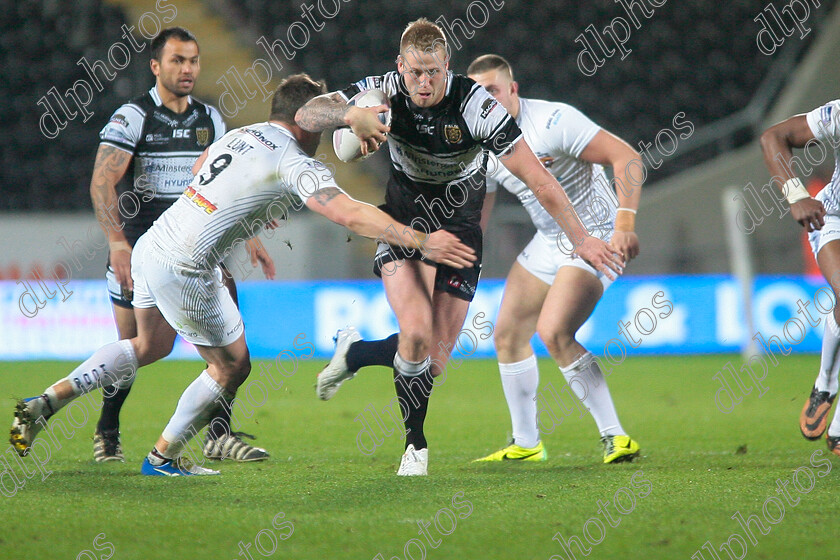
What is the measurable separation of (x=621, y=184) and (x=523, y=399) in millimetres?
1435

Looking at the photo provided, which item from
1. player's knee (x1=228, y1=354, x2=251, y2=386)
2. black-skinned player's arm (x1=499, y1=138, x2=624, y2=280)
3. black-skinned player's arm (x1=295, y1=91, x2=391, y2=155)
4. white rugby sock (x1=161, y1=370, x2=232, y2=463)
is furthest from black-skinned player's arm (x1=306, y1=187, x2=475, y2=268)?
white rugby sock (x1=161, y1=370, x2=232, y2=463)

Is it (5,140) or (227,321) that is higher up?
(5,140)

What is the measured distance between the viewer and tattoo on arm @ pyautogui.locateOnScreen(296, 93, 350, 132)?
4066mm

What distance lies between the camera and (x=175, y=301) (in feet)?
14.1

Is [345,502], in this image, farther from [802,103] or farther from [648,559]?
[802,103]

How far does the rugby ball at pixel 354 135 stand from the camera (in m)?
4.31

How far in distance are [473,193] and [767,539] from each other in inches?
99.5

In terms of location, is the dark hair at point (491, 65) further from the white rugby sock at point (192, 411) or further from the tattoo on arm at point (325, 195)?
the white rugby sock at point (192, 411)

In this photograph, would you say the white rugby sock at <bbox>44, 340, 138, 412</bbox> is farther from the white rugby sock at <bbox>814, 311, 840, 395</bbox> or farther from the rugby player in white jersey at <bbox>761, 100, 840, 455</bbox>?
the white rugby sock at <bbox>814, 311, 840, 395</bbox>

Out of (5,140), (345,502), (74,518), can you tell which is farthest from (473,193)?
(5,140)

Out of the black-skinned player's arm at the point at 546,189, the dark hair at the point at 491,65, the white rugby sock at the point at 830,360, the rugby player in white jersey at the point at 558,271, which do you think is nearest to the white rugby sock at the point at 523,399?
the rugby player in white jersey at the point at 558,271

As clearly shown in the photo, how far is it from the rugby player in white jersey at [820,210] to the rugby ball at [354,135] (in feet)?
6.89

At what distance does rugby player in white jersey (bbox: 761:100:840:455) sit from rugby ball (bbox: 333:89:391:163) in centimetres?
210

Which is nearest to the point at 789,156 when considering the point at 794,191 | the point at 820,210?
the point at 794,191
